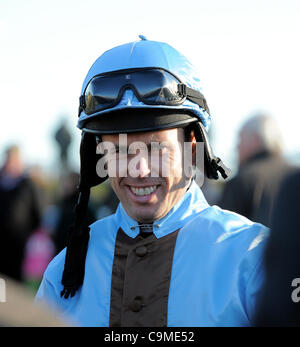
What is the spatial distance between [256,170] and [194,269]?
8.20ft

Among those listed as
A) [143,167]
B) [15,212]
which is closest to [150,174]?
[143,167]

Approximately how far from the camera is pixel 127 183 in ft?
7.36

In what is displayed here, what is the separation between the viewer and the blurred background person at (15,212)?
22.0 ft

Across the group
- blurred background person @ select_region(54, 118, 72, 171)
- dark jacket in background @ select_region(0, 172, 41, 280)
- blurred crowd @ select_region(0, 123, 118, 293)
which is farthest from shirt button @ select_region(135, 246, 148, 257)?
blurred background person @ select_region(54, 118, 72, 171)

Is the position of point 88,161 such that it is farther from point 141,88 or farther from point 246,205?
point 246,205

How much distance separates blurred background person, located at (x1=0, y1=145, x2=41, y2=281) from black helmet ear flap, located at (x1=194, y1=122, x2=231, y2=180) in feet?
15.3

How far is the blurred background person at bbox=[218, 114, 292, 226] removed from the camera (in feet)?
13.8

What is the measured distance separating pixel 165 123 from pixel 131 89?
21cm

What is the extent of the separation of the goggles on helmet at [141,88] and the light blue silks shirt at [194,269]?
0.43 meters

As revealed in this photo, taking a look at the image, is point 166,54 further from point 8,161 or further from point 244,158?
point 8,161

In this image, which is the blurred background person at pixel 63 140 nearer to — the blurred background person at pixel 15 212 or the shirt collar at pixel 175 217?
the blurred background person at pixel 15 212

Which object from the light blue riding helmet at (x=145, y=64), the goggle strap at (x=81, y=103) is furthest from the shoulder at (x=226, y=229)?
the goggle strap at (x=81, y=103)

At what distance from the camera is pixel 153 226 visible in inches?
86.0

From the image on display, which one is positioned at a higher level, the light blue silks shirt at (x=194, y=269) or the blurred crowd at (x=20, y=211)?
the light blue silks shirt at (x=194, y=269)
